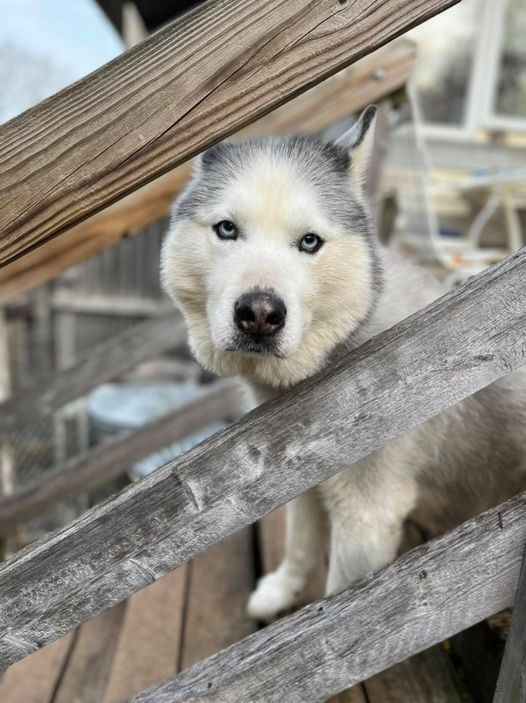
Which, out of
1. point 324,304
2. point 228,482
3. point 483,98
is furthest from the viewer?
point 483,98

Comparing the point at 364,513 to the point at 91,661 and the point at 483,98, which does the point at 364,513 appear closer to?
the point at 91,661

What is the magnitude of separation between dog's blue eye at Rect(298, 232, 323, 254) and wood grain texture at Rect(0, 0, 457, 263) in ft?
1.80

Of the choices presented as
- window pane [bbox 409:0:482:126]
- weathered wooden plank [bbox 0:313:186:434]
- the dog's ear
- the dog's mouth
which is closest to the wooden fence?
the dog's mouth

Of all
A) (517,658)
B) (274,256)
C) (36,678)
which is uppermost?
(274,256)

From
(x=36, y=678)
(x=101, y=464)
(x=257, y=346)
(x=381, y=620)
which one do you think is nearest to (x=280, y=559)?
(x=36, y=678)

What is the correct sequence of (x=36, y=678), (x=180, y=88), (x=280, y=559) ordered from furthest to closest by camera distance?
(x=280, y=559) < (x=36, y=678) < (x=180, y=88)

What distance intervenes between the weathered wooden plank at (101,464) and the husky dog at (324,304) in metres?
1.39

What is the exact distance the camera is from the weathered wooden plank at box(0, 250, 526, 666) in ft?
4.12

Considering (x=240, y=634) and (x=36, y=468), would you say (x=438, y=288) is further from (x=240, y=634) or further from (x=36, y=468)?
(x=36, y=468)

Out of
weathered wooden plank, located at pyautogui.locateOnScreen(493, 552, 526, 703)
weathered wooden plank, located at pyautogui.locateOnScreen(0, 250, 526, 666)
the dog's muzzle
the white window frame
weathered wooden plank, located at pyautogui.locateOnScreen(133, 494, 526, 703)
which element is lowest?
the white window frame

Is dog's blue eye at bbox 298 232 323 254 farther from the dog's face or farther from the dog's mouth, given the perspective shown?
the dog's mouth

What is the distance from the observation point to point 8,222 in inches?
42.5

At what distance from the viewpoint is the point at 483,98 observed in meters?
7.92

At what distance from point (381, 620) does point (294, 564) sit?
3.18 ft
